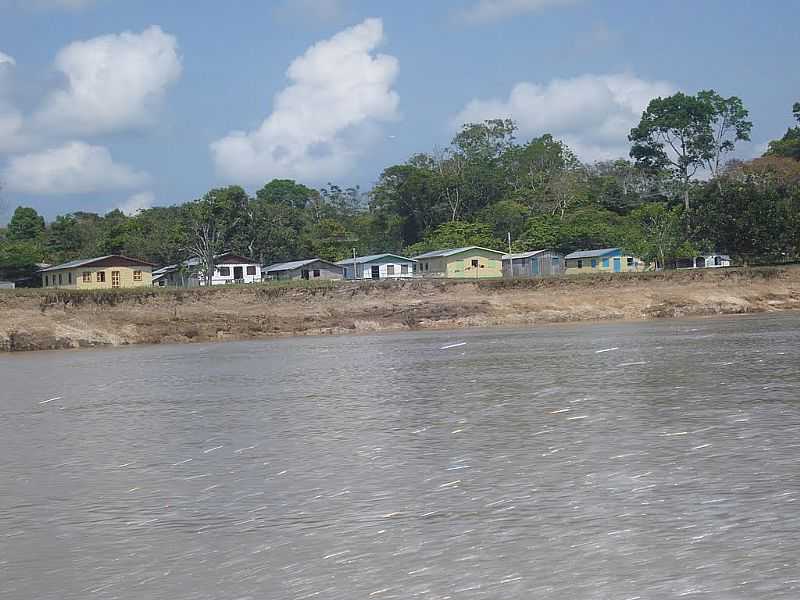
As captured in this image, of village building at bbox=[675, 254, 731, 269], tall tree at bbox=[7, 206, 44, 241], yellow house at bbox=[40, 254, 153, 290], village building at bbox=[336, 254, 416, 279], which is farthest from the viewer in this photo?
tall tree at bbox=[7, 206, 44, 241]

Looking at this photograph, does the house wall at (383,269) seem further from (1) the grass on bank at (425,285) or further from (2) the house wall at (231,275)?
(1) the grass on bank at (425,285)

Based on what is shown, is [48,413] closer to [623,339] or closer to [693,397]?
[693,397]

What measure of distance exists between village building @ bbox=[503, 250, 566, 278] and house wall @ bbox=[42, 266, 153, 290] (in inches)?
1389

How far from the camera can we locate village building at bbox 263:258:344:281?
94062 mm

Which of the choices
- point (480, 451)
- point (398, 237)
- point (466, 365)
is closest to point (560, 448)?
point (480, 451)

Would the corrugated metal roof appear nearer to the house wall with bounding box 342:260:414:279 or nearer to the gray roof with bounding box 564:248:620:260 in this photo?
the house wall with bounding box 342:260:414:279

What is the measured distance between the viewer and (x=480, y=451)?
16.2m

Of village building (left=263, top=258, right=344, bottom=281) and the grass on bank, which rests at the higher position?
village building (left=263, top=258, right=344, bottom=281)

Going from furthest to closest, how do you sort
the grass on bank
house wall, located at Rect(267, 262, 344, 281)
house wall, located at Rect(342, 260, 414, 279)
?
house wall, located at Rect(342, 260, 414, 279), house wall, located at Rect(267, 262, 344, 281), the grass on bank

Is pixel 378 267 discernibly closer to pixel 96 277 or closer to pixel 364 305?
pixel 96 277

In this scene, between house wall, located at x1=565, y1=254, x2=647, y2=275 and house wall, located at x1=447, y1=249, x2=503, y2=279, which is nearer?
house wall, located at x1=447, y1=249, x2=503, y2=279

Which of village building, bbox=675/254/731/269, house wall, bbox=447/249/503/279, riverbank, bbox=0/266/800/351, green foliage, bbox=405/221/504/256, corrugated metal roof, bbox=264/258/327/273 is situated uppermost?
green foliage, bbox=405/221/504/256

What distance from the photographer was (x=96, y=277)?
290 feet

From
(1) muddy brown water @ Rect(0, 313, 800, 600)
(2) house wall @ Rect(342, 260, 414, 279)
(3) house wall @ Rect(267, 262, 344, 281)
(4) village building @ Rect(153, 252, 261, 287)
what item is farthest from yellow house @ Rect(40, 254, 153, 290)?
(1) muddy brown water @ Rect(0, 313, 800, 600)
